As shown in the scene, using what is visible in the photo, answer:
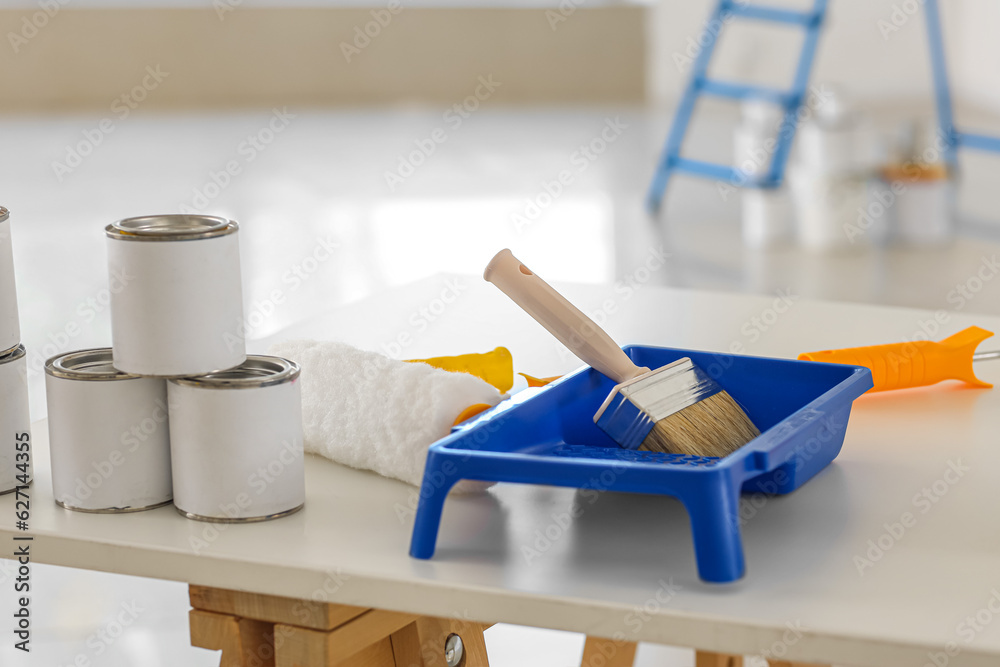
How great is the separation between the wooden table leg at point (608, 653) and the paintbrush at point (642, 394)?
282mm

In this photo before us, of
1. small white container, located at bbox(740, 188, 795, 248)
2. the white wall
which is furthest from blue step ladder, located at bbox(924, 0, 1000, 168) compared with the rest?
the white wall

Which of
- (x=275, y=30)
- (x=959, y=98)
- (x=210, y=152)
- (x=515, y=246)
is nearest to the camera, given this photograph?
(x=515, y=246)

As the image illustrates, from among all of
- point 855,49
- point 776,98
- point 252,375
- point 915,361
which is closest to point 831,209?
point 776,98

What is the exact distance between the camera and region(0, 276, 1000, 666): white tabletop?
0.67 metres

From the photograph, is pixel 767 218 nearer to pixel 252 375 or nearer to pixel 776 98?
pixel 776 98

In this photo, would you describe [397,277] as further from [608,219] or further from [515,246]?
[608,219]

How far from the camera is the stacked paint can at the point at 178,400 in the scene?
0.80 meters

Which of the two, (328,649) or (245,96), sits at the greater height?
(245,96)

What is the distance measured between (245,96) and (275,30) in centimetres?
45

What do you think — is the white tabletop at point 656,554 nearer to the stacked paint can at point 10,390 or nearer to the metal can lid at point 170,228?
the stacked paint can at point 10,390

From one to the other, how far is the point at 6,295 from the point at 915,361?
78 cm

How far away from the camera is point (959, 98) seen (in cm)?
686

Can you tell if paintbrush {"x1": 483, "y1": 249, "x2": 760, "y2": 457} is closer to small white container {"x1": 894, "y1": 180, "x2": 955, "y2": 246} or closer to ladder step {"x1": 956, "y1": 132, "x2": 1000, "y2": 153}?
small white container {"x1": 894, "y1": 180, "x2": 955, "y2": 246}

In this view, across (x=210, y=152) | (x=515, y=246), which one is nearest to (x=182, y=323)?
(x=515, y=246)
